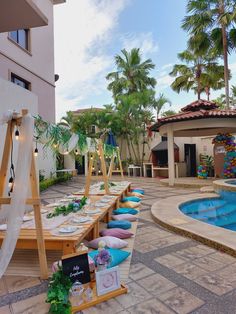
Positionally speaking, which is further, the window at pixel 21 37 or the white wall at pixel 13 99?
the window at pixel 21 37

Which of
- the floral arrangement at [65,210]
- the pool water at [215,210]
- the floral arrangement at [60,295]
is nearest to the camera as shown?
the floral arrangement at [60,295]

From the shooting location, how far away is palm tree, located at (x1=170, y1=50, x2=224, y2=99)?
1681 centimetres

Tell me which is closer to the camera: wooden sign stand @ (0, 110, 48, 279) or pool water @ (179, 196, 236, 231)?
wooden sign stand @ (0, 110, 48, 279)

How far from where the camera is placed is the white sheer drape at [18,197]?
265 centimetres

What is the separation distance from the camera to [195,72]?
707 inches

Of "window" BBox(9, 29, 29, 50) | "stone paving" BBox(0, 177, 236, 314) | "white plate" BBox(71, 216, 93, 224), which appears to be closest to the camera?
"stone paving" BBox(0, 177, 236, 314)

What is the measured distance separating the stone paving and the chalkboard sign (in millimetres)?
309

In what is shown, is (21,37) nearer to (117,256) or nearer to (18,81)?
(18,81)

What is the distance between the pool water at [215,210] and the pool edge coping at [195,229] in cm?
78

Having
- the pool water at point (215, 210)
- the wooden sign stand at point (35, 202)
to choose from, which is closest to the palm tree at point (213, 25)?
the pool water at point (215, 210)

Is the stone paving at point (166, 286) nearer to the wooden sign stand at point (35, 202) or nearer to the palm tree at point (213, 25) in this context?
the wooden sign stand at point (35, 202)

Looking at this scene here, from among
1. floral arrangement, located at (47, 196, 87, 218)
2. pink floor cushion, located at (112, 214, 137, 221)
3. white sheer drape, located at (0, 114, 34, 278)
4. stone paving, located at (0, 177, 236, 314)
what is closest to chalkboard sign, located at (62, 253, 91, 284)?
stone paving, located at (0, 177, 236, 314)

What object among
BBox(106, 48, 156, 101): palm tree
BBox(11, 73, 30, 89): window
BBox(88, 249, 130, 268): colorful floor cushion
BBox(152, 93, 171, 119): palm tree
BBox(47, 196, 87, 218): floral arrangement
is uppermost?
BBox(106, 48, 156, 101): palm tree

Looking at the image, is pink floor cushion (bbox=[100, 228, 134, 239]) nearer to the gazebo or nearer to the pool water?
the pool water
